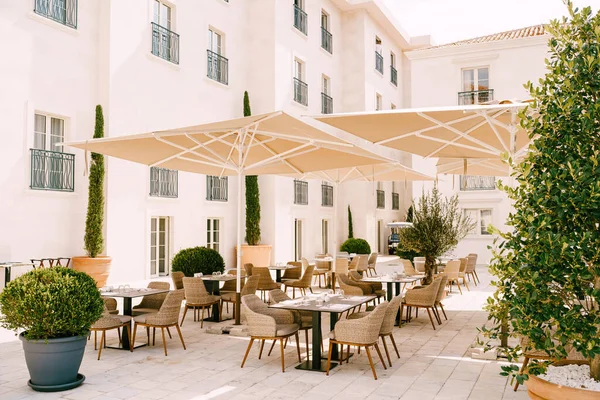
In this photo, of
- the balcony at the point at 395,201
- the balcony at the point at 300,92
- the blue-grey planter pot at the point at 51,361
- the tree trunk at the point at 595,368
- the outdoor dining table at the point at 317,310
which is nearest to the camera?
the tree trunk at the point at 595,368

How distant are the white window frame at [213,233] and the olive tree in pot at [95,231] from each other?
14.5 feet

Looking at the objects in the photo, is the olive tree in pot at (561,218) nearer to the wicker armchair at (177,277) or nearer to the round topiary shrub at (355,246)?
the wicker armchair at (177,277)

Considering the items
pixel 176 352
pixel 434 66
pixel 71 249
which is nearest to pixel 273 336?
pixel 176 352

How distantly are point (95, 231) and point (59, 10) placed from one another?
485 cm

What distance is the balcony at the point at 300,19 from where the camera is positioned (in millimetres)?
19781

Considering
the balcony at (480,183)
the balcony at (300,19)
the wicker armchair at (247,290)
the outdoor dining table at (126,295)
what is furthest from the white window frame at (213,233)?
the balcony at (480,183)

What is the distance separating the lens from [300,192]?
66.2ft

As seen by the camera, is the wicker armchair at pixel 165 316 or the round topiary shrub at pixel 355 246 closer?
the wicker armchair at pixel 165 316

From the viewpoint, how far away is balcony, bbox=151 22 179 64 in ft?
46.6

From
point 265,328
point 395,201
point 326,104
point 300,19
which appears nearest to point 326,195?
point 326,104

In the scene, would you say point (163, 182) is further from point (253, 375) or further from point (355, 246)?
point (355, 246)

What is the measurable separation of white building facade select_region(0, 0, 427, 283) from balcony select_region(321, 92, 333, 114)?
0.13 ft

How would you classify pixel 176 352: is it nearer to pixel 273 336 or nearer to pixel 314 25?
pixel 273 336

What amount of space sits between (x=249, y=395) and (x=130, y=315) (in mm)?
3028
